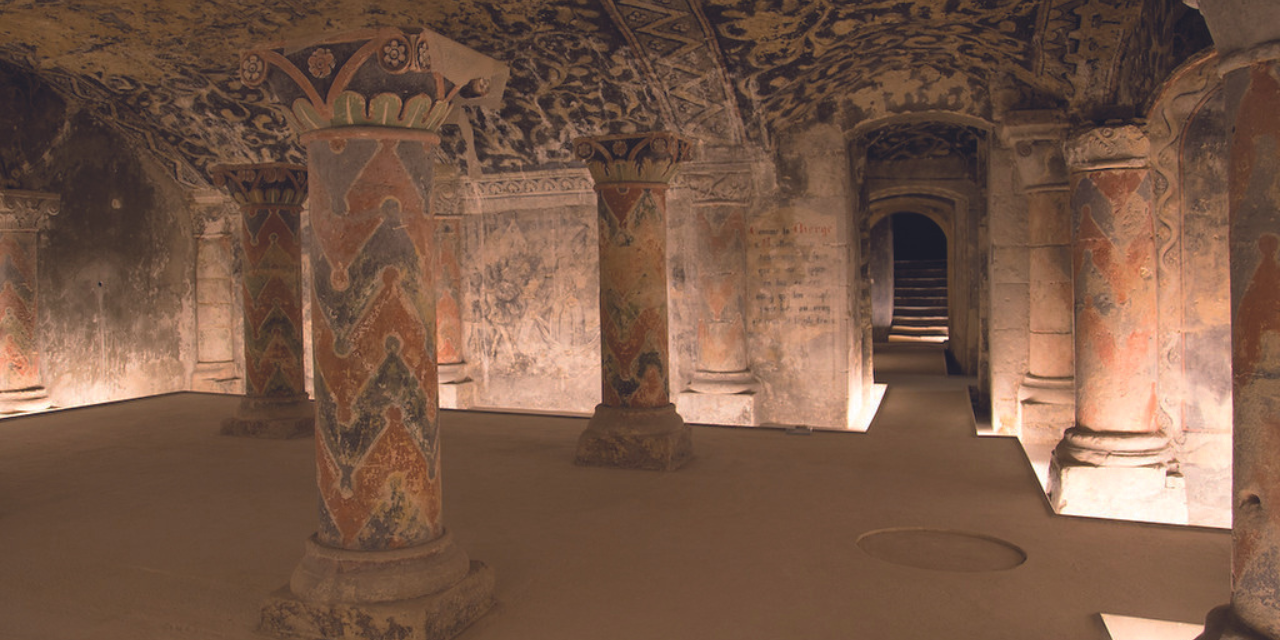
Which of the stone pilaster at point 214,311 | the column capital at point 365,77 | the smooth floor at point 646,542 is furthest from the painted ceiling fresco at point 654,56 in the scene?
the column capital at point 365,77

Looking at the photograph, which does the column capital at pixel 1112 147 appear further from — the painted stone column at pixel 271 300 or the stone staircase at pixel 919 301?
the stone staircase at pixel 919 301

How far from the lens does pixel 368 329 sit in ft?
10.8

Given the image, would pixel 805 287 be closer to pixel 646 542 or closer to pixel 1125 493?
pixel 1125 493

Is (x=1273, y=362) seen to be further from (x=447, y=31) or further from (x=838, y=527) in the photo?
(x=447, y=31)

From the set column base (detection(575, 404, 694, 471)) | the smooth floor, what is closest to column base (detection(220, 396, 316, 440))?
the smooth floor

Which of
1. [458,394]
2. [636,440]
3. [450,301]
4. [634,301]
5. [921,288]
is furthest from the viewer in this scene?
[921,288]

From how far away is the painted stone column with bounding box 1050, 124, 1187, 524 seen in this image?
6.11 m

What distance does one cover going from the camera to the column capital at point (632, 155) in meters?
5.83

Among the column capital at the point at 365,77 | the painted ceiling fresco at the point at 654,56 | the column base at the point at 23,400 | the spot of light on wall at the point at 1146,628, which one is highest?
the painted ceiling fresco at the point at 654,56

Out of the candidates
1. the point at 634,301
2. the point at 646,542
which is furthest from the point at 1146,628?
the point at 634,301

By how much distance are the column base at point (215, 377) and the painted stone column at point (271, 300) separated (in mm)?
5188

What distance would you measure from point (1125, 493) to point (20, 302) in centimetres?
1085

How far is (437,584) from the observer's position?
3.31 meters

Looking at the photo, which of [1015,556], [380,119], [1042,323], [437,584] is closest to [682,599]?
[437,584]
